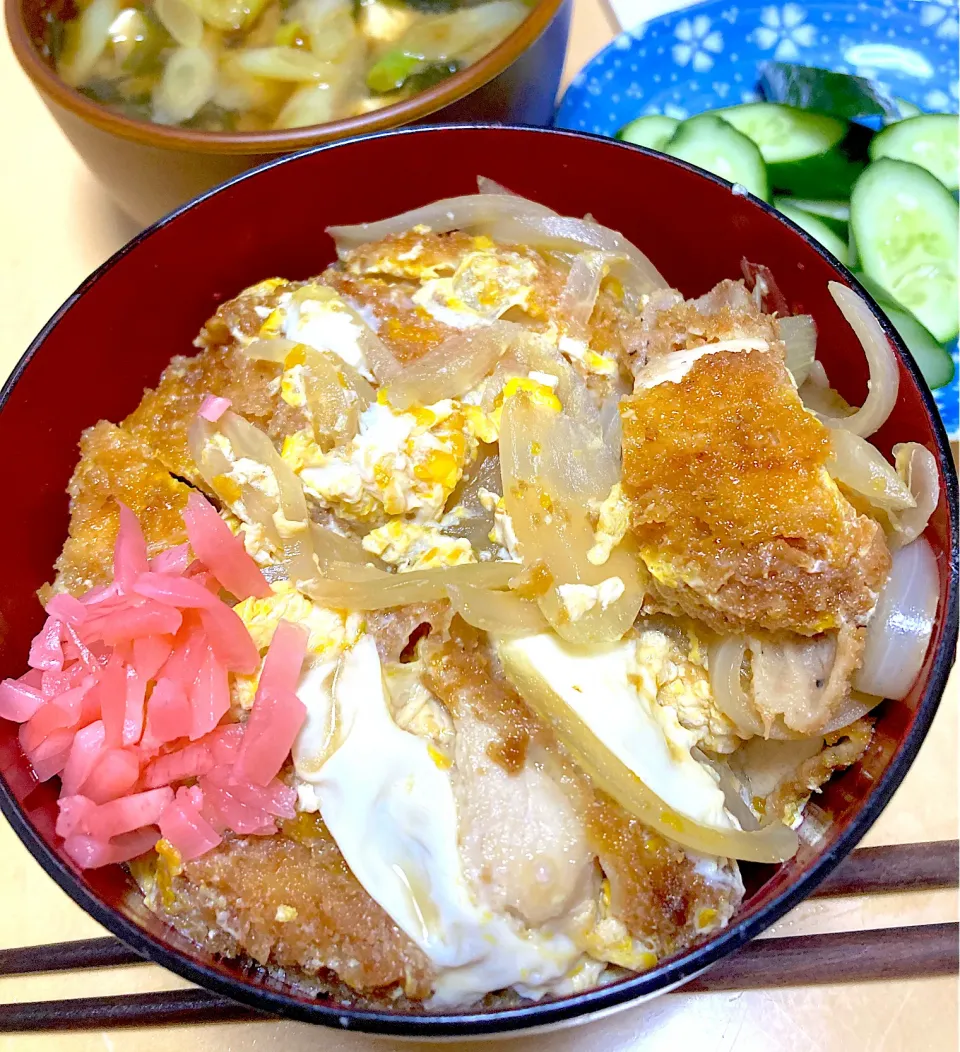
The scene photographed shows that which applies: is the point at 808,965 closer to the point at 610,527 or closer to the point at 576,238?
the point at 610,527

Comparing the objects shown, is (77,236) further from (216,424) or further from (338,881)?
(338,881)

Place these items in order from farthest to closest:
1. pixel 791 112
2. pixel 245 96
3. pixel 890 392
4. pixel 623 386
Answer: pixel 791 112, pixel 245 96, pixel 623 386, pixel 890 392

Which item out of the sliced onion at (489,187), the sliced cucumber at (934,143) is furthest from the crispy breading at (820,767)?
the sliced cucumber at (934,143)

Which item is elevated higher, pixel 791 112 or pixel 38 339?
pixel 38 339

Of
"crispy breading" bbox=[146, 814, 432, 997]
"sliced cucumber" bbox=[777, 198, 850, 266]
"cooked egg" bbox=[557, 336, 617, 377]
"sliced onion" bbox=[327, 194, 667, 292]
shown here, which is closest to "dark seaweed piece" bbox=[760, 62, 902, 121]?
"sliced cucumber" bbox=[777, 198, 850, 266]

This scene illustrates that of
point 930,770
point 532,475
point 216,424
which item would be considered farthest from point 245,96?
point 930,770

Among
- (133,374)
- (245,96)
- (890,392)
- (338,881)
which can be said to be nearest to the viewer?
(338,881)

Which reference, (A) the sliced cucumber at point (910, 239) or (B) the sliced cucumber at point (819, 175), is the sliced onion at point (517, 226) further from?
(B) the sliced cucumber at point (819, 175)
